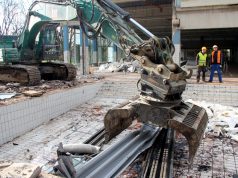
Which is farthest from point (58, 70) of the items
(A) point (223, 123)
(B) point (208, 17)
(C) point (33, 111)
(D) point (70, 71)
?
(B) point (208, 17)

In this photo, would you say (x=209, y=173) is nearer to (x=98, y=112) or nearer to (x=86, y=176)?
(x=86, y=176)

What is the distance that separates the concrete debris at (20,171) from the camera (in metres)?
2.86

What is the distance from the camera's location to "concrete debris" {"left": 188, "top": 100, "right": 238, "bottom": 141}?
20.9ft

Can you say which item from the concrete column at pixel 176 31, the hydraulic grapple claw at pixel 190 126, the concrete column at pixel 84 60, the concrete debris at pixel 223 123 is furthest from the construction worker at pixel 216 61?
the hydraulic grapple claw at pixel 190 126

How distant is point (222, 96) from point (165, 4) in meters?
11.1

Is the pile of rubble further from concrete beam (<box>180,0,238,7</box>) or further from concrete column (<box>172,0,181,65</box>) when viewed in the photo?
concrete beam (<box>180,0,238,7</box>)

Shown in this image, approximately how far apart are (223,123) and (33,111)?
4412 millimetres

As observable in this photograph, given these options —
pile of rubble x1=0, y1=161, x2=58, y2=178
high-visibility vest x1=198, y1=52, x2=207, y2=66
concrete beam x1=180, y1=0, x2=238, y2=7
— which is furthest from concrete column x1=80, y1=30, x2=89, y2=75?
pile of rubble x1=0, y1=161, x2=58, y2=178

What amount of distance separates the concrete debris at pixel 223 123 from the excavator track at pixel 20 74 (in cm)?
535

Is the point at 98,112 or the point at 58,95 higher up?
the point at 58,95

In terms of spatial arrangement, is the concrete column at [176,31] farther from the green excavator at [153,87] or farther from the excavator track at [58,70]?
the green excavator at [153,87]

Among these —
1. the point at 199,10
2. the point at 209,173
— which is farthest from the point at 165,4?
the point at 209,173

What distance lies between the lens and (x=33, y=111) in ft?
23.6

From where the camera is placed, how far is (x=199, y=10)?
13.5 metres
